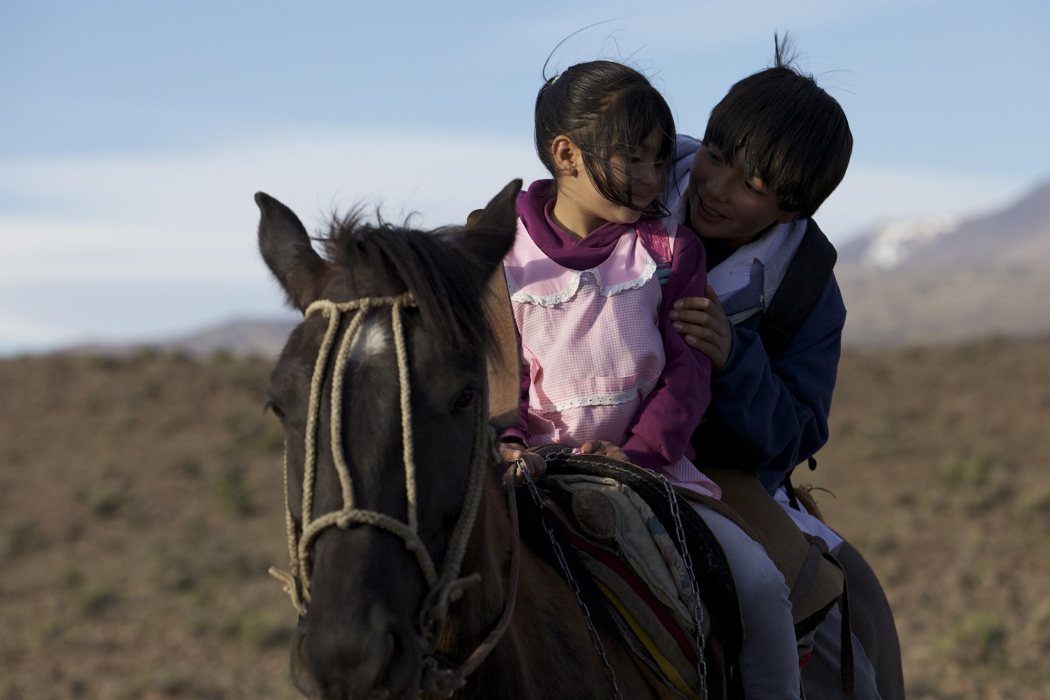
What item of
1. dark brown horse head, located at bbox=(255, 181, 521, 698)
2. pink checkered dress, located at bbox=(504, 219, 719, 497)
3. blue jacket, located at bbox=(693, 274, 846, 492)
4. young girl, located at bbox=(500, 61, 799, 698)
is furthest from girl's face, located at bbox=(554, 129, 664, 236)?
dark brown horse head, located at bbox=(255, 181, 521, 698)

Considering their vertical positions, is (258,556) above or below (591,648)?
below

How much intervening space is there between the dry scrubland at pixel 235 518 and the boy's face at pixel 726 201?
1008 centimetres

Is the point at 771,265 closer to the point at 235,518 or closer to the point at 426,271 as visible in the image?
the point at 426,271

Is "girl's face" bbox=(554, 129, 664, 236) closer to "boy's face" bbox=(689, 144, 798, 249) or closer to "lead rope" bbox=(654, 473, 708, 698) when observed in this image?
"boy's face" bbox=(689, 144, 798, 249)

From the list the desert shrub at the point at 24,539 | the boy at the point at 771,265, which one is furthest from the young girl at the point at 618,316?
the desert shrub at the point at 24,539

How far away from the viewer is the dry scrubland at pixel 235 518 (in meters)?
15.3

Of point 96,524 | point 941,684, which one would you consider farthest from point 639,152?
point 96,524

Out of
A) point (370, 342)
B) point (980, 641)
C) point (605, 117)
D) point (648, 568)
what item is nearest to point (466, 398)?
point (370, 342)

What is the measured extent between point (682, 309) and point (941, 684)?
37.0 feet

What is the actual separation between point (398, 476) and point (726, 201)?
89.7 inches

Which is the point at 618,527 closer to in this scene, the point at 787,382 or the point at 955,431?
the point at 787,382

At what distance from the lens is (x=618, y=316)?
424 cm

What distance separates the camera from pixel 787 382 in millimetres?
4828

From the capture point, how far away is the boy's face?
475 centimetres
